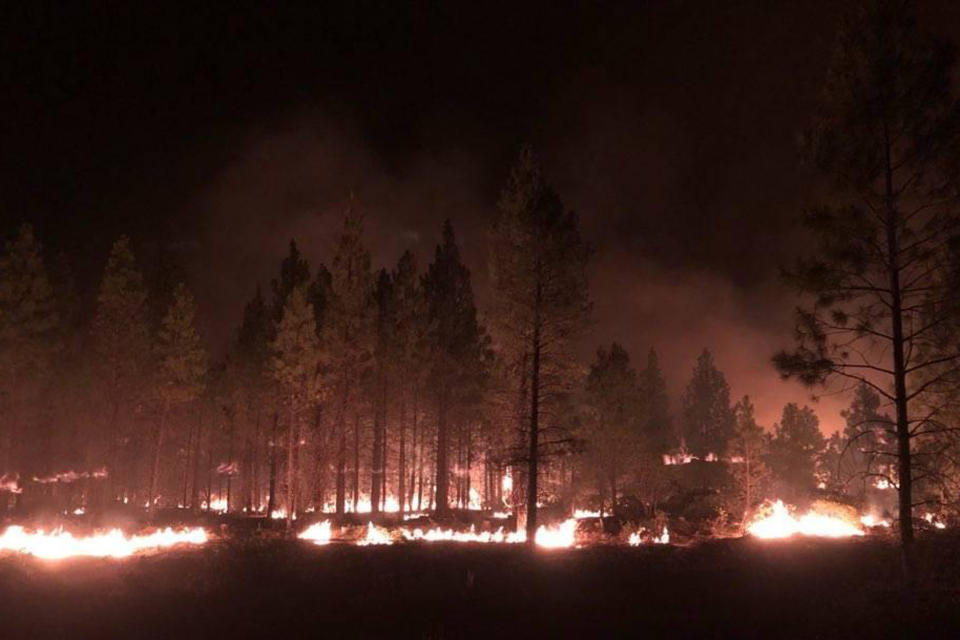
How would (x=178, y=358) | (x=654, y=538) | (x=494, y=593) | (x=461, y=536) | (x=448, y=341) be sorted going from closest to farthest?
(x=494, y=593) < (x=654, y=538) < (x=461, y=536) < (x=178, y=358) < (x=448, y=341)

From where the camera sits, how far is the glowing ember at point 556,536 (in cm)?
2102

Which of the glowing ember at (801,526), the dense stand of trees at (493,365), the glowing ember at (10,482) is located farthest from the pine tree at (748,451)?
the glowing ember at (10,482)

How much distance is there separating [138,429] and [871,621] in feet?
171

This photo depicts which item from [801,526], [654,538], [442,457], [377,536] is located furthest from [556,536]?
[442,457]

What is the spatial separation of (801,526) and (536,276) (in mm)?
12734

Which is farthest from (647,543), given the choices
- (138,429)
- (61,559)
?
(138,429)

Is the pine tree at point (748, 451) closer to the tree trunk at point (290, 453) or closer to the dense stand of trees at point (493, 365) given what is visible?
the dense stand of trees at point (493, 365)

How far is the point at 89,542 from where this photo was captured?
2088 cm

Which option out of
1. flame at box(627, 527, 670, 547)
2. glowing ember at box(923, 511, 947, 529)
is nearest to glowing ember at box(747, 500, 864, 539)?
glowing ember at box(923, 511, 947, 529)

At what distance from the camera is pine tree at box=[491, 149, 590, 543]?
22.8 meters

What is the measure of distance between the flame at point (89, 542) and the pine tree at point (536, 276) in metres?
11.9

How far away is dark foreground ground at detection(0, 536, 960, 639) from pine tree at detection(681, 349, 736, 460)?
6778 centimetres

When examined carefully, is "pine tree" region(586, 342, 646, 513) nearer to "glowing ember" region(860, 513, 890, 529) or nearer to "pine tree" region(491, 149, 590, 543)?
"glowing ember" region(860, 513, 890, 529)

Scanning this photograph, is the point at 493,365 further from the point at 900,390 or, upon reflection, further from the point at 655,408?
the point at 655,408
